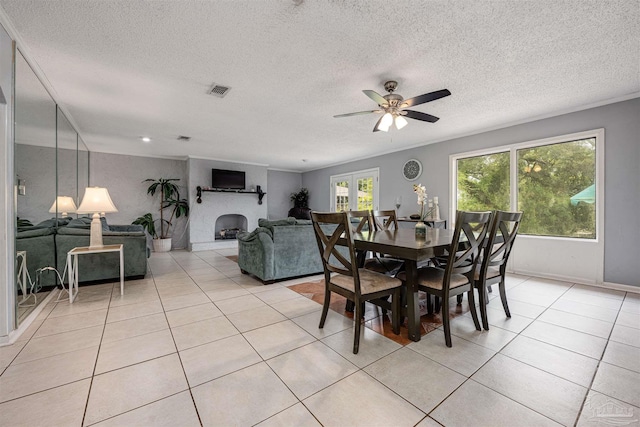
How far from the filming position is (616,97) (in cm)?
325

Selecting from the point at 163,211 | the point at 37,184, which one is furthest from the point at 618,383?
the point at 163,211

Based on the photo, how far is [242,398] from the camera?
4.68ft

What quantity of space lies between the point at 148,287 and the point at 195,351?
208 centimetres

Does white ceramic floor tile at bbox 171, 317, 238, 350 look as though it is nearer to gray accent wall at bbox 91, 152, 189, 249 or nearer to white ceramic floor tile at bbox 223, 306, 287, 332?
white ceramic floor tile at bbox 223, 306, 287, 332

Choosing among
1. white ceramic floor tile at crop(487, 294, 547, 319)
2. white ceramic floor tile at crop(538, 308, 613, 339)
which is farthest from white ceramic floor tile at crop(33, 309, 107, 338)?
white ceramic floor tile at crop(538, 308, 613, 339)

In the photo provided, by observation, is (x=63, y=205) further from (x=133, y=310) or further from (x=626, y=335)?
(x=626, y=335)

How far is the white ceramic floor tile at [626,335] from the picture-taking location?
2037mm

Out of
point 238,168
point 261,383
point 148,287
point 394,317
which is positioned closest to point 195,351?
point 261,383

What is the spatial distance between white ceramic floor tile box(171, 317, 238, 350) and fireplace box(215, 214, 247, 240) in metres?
5.40

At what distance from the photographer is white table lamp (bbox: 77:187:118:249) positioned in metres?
3.15

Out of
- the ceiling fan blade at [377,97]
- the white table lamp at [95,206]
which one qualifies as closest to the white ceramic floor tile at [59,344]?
the white table lamp at [95,206]

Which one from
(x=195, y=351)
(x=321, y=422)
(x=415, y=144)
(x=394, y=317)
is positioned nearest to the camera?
(x=321, y=422)

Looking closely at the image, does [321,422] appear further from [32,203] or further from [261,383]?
[32,203]

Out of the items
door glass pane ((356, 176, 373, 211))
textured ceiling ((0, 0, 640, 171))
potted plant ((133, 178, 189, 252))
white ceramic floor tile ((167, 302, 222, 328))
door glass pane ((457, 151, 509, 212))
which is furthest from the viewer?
door glass pane ((356, 176, 373, 211))
